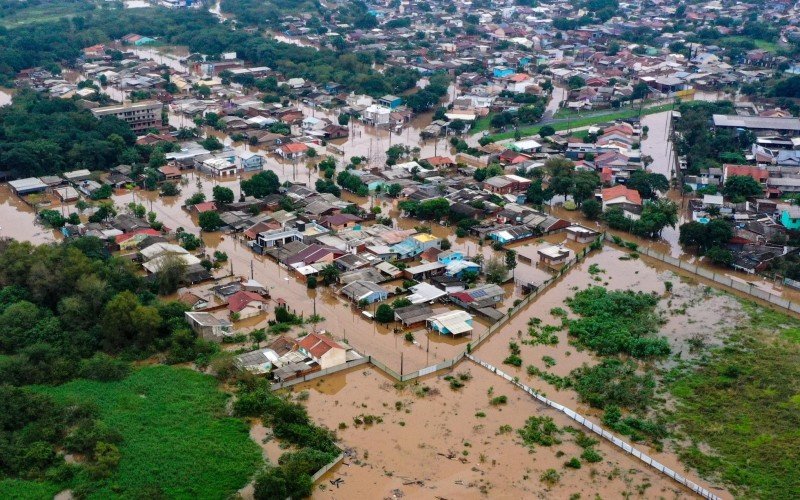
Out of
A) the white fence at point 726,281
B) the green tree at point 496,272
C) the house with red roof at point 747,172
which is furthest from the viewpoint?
the house with red roof at point 747,172

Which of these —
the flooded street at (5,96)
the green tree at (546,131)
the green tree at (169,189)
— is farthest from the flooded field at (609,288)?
the flooded street at (5,96)

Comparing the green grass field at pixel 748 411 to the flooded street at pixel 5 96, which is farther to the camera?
the flooded street at pixel 5 96

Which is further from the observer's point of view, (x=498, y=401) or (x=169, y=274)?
(x=169, y=274)

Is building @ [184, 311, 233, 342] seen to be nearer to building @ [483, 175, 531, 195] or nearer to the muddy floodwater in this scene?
the muddy floodwater

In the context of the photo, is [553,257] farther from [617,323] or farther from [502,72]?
[502,72]

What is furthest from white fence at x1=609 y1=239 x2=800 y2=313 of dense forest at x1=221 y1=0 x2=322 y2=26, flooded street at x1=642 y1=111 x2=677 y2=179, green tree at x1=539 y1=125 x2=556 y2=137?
dense forest at x1=221 y1=0 x2=322 y2=26

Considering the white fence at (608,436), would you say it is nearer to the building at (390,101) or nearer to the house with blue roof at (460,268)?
the house with blue roof at (460,268)

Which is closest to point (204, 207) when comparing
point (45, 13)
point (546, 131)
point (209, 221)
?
point (209, 221)
